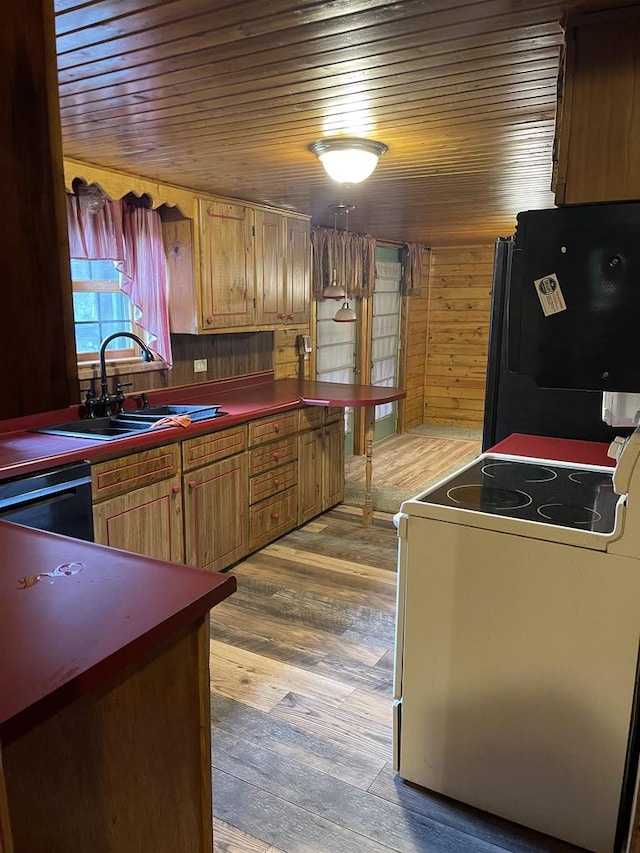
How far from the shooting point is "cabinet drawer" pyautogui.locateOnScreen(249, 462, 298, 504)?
3708 millimetres

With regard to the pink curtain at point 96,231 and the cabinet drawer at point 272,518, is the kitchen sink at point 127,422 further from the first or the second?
the pink curtain at point 96,231

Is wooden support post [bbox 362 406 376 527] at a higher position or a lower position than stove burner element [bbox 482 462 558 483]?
lower

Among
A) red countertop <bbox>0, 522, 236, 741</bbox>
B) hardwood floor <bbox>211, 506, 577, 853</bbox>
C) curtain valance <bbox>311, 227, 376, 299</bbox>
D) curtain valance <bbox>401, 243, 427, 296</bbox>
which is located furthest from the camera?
curtain valance <bbox>401, 243, 427, 296</bbox>

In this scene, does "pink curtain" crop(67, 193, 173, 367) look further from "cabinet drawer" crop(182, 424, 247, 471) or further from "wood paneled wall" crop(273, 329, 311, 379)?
"wood paneled wall" crop(273, 329, 311, 379)

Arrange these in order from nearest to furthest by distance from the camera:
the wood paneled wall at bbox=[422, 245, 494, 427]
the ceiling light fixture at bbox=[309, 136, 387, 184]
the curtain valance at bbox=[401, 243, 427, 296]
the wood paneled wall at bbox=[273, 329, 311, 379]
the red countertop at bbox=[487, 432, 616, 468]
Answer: the red countertop at bbox=[487, 432, 616, 468] < the ceiling light fixture at bbox=[309, 136, 387, 184] < the wood paneled wall at bbox=[273, 329, 311, 379] < the curtain valance at bbox=[401, 243, 427, 296] < the wood paneled wall at bbox=[422, 245, 494, 427]

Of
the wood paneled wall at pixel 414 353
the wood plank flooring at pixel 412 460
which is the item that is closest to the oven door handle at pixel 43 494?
the wood plank flooring at pixel 412 460

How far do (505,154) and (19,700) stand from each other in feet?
9.20

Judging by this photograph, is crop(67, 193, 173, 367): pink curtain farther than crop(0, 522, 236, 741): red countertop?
Yes

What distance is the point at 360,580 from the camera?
3.45 m

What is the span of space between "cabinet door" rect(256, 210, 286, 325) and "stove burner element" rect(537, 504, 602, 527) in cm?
274

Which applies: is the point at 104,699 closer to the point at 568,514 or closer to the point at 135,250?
the point at 568,514

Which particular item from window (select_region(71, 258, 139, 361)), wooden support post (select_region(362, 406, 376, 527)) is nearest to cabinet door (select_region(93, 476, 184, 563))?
window (select_region(71, 258, 139, 361))

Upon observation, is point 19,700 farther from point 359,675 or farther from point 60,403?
point 359,675

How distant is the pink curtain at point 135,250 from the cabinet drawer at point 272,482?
89 cm
